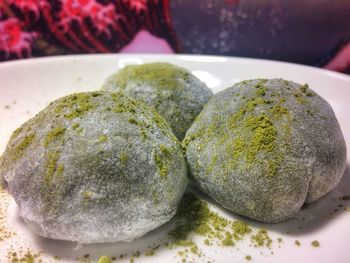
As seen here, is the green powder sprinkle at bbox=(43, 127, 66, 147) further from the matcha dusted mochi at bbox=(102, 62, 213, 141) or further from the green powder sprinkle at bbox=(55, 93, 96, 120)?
the matcha dusted mochi at bbox=(102, 62, 213, 141)

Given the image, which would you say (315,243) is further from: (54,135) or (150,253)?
(54,135)

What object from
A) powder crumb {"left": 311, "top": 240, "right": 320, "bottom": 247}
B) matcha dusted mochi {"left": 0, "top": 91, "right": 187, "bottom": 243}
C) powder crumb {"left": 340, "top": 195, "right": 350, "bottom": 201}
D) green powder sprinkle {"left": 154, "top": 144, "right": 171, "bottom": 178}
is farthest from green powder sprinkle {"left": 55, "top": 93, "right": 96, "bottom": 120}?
powder crumb {"left": 340, "top": 195, "right": 350, "bottom": 201}

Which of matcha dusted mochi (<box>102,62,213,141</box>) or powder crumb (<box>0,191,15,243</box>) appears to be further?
matcha dusted mochi (<box>102,62,213,141</box>)

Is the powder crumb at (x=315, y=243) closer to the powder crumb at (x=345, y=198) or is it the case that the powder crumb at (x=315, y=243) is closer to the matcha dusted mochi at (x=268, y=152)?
the matcha dusted mochi at (x=268, y=152)

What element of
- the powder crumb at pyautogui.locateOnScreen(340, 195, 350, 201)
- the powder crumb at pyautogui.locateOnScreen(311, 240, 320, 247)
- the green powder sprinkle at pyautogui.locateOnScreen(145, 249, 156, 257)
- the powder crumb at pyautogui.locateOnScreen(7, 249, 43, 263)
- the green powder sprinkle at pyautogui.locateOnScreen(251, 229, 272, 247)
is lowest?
the powder crumb at pyautogui.locateOnScreen(7, 249, 43, 263)

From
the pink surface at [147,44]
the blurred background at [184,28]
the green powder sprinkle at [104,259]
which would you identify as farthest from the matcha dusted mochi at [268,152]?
the pink surface at [147,44]

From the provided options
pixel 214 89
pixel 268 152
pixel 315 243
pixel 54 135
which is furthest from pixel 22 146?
pixel 214 89
